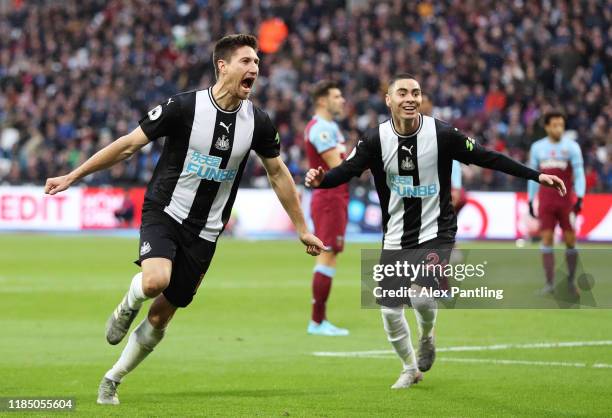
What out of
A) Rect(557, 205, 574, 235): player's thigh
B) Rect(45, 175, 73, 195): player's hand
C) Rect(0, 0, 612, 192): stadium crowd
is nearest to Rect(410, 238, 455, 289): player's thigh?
Rect(45, 175, 73, 195): player's hand

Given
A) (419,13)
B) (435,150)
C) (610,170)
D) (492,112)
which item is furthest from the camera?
(419,13)

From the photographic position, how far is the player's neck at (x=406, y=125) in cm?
873

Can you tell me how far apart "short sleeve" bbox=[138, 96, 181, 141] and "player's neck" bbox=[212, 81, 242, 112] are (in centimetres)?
29

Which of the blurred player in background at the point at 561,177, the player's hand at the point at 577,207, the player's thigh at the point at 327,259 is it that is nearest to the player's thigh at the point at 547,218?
the blurred player in background at the point at 561,177

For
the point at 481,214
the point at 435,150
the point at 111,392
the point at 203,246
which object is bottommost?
the point at 481,214

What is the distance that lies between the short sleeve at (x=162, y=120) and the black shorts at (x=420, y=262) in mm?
2017

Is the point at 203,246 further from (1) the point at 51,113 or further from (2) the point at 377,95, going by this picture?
(1) the point at 51,113

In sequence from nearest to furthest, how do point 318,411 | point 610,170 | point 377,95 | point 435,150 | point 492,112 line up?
point 318,411 < point 435,150 < point 610,170 < point 492,112 < point 377,95

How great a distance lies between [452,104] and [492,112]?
1396 millimetres

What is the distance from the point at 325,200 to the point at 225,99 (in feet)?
15.7

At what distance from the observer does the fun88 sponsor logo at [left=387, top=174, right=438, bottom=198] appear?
8.77 meters

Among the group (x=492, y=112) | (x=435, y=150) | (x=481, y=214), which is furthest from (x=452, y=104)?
(x=435, y=150)

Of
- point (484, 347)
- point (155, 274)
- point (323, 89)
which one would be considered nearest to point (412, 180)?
point (155, 274)

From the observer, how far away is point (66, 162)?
32.9 m
